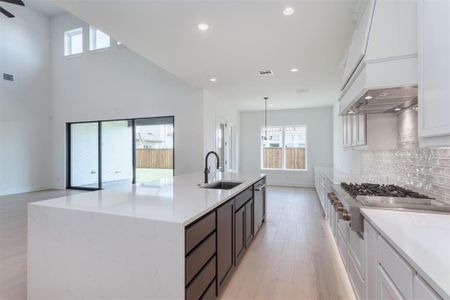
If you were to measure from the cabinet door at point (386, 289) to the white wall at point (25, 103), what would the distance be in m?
8.35

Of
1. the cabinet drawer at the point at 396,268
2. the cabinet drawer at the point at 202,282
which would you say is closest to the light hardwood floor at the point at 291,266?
the cabinet drawer at the point at 202,282

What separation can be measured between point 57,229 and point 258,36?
2863 mm

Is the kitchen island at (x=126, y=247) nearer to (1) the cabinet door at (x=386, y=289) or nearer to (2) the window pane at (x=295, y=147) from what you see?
(1) the cabinet door at (x=386, y=289)

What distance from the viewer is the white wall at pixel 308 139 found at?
741 cm

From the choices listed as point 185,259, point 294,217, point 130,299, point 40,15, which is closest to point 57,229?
point 130,299

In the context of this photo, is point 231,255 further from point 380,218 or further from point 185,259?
point 380,218

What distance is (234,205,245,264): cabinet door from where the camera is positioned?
2307mm

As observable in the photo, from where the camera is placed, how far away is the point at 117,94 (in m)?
6.39

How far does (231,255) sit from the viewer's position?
2182mm

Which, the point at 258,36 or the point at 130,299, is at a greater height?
the point at 258,36

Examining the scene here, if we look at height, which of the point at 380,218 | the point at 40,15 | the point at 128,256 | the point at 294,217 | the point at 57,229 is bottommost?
the point at 294,217

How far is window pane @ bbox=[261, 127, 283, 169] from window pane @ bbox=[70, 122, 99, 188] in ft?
18.2

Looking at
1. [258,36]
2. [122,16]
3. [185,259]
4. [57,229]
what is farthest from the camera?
[258,36]

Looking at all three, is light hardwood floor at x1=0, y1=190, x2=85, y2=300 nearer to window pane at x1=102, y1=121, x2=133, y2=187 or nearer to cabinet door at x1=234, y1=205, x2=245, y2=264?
cabinet door at x1=234, y1=205, x2=245, y2=264
